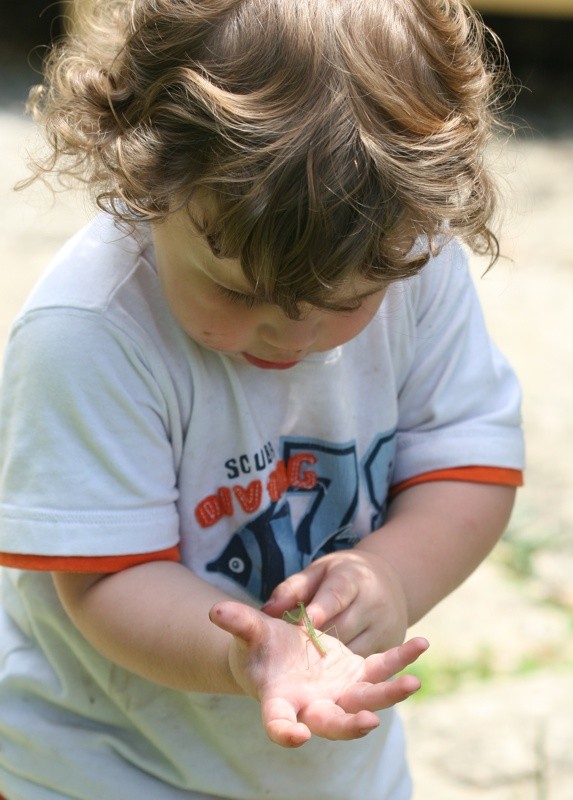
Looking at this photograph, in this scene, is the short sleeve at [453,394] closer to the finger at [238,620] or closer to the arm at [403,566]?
the arm at [403,566]

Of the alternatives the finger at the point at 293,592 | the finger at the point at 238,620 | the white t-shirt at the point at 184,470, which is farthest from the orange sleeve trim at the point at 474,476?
the finger at the point at 238,620

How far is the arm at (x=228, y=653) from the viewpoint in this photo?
1.02m

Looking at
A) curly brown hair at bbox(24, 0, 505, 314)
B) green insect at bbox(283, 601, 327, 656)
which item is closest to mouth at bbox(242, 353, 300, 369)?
curly brown hair at bbox(24, 0, 505, 314)

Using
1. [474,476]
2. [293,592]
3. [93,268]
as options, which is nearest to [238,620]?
[293,592]

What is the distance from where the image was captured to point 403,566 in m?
1.39

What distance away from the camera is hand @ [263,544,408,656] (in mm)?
1224

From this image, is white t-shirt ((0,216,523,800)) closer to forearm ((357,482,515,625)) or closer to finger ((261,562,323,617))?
forearm ((357,482,515,625))

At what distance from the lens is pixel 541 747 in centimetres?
204

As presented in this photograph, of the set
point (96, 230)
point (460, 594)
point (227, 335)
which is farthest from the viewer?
point (460, 594)

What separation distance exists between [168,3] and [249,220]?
237 millimetres

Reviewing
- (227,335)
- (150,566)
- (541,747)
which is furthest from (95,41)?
(541,747)

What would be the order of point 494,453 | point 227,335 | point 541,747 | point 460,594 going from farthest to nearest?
point 460,594 → point 541,747 → point 494,453 → point 227,335

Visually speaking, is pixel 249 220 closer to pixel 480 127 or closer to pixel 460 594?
A: pixel 480 127

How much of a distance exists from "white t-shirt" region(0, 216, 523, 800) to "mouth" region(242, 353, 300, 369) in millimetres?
48
